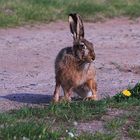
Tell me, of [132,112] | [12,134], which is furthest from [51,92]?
[12,134]

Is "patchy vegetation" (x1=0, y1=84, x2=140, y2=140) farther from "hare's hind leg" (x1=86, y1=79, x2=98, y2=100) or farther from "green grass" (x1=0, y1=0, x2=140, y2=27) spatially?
"green grass" (x1=0, y1=0, x2=140, y2=27)

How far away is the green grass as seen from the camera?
14.4 m

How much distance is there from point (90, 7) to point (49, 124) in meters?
9.86

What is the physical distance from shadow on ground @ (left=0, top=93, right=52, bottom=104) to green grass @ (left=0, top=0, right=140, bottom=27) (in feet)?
19.5

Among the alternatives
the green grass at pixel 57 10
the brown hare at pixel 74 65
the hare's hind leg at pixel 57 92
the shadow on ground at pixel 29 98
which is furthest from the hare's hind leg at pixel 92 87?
the green grass at pixel 57 10

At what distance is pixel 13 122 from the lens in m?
6.02

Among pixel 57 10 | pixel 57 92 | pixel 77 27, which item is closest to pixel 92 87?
pixel 57 92

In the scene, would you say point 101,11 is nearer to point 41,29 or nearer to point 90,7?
point 90,7

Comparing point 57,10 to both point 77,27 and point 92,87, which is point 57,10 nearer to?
point 92,87

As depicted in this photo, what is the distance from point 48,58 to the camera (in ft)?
36.8

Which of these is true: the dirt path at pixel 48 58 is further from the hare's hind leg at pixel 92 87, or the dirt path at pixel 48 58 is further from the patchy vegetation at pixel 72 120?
the patchy vegetation at pixel 72 120

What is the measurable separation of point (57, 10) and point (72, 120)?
9.32 m

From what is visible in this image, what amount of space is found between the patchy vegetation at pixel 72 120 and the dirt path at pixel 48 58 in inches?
33.8

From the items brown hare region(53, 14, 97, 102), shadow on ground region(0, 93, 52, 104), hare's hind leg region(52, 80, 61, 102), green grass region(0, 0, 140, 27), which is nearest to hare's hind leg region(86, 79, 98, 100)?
brown hare region(53, 14, 97, 102)
